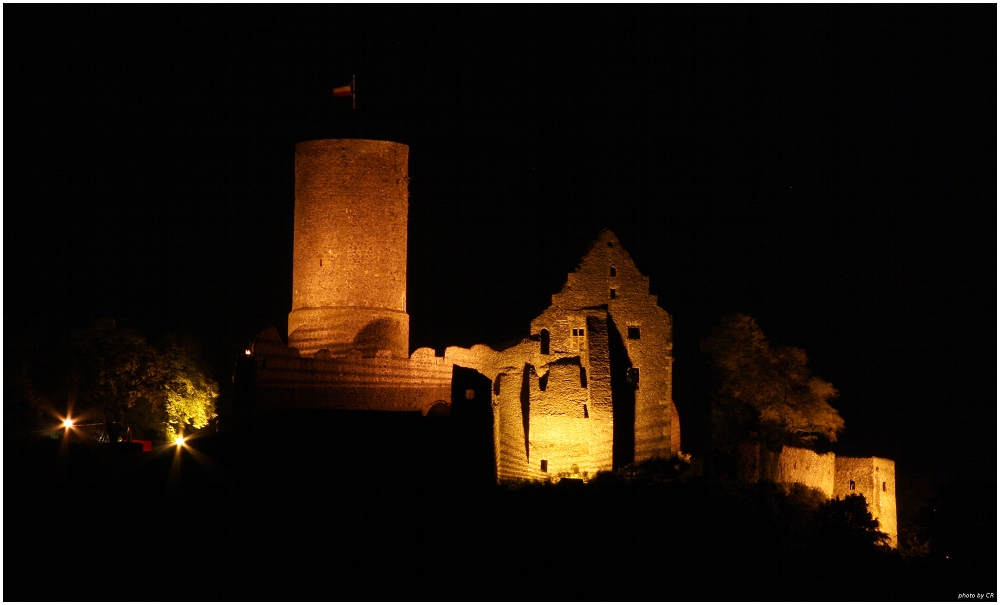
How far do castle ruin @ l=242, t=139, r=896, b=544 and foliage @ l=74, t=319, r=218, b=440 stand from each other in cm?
577

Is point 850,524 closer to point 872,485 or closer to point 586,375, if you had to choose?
point 872,485

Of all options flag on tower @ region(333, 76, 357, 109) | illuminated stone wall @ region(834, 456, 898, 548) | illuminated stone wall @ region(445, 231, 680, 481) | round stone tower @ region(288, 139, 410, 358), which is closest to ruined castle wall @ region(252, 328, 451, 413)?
illuminated stone wall @ region(445, 231, 680, 481)

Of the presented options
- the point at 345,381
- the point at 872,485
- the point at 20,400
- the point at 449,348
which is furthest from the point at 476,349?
the point at 20,400

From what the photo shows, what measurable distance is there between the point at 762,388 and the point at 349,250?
10.9m

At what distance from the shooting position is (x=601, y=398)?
50.4m

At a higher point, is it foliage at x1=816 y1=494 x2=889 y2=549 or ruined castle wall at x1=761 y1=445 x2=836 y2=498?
ruined castle wall at x1=761 y1=445 x2=836 y2=498

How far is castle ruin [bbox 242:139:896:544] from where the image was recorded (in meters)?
50.1

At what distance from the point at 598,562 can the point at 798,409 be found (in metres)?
11.2

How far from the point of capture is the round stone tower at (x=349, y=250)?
2025 inches

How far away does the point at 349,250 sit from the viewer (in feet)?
169

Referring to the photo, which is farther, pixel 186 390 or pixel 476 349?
pixel 186 390

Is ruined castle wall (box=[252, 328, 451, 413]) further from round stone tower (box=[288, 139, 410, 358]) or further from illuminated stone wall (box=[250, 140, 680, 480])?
round stone tower (box=[288, 139, 410, 358])

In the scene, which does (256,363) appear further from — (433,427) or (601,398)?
(601,398)

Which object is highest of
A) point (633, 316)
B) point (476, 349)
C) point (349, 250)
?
point (349, 250)
